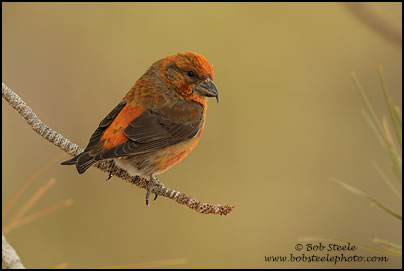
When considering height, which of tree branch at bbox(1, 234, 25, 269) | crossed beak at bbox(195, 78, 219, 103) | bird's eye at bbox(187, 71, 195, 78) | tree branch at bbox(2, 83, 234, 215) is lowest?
tree branch at bbox(1, 234, 25, 269)

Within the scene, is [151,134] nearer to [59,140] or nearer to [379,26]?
[59,140]

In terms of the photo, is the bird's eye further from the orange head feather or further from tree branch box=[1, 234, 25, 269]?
tree branch box=[1, 234, 25, 269]

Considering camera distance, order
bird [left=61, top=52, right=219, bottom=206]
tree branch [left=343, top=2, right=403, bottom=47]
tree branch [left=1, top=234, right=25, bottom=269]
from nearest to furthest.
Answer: tree branch [left=1, top=234, right=25, bottom=269] < tree branch [left=343, top=2, right=403, bottom=47] < bird [left=61, top=52, right=219, bottom=206]

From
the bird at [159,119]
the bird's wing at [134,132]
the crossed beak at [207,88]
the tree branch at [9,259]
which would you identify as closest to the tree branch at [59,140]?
the bird's wing at [134,132]

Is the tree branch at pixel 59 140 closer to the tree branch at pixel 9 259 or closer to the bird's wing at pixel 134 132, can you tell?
the bird's wing at pixel 134 132

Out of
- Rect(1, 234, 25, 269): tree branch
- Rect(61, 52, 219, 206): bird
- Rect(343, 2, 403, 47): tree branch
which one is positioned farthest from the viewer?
Rect(61, 52, 219, 206): bird

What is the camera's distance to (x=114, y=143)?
3613 millimetres

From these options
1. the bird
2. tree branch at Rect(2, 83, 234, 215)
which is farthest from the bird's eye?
tree branch at Rect(2, 83, 234, 215)

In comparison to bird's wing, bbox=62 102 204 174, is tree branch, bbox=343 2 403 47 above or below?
above

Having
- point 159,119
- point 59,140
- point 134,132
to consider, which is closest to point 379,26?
point 59,140

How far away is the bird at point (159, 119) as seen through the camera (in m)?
3.69

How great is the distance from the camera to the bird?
3.69m

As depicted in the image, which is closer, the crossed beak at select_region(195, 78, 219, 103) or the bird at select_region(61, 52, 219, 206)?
the bird at select_region(61, 52, 219, 206)

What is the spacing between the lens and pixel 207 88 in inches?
166
